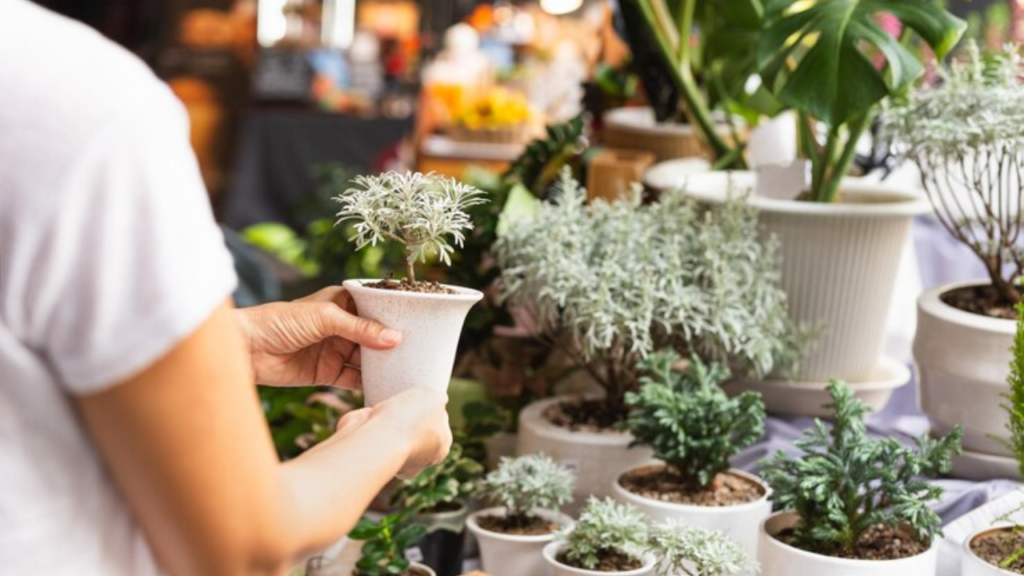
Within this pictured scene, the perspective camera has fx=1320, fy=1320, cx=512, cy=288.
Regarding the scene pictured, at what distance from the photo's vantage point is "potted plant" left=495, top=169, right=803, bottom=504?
79.4 inches

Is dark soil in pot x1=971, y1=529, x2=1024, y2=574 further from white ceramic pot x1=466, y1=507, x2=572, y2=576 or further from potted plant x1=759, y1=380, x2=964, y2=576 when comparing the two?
white ceramic pot x1=466, y1=507, x2=572, y2=576

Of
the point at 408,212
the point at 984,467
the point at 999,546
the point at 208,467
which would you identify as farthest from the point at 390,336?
the point at 984,467

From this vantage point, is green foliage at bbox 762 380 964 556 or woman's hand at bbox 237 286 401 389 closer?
woman's hand at bbox 237 286 401 389

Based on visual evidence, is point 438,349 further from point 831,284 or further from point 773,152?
point 773,152

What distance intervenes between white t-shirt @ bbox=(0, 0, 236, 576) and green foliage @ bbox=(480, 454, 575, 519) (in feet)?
3.53

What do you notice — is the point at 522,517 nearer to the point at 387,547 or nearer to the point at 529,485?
the point at 529,485

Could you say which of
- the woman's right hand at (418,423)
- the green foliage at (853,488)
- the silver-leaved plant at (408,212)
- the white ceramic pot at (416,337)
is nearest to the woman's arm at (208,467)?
the woman's right hand at (418,423)

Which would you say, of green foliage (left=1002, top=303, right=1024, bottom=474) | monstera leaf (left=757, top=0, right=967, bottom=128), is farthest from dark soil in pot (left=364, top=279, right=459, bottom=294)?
monstera leaf (left=757, top=0, right=967, bottom=128)

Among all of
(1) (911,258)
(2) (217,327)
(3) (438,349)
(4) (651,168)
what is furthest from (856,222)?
(2) (217,327)

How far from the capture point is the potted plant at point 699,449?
6.03 ft

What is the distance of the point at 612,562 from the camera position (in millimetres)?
1751

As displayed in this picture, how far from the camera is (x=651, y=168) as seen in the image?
107 inches

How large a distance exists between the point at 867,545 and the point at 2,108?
123 centimetres

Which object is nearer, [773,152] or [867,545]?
[867,545]
